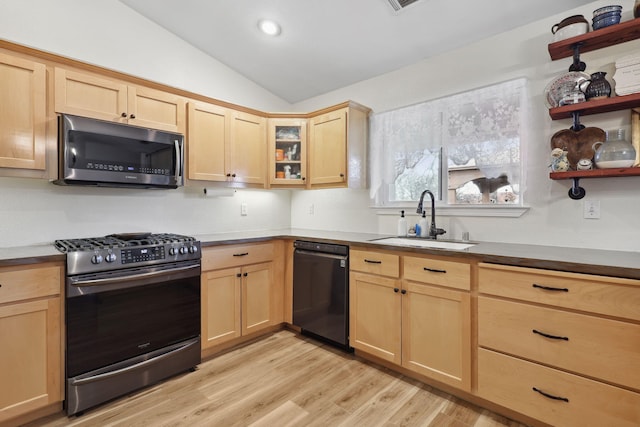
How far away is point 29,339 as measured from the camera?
1.68m

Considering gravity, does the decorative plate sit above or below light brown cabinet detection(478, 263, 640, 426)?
above

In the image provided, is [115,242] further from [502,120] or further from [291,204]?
[502,120]

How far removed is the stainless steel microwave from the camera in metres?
1.99

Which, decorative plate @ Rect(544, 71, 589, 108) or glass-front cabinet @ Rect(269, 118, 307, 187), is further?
glass-front cabinet @ Rect(269, 118, 307, 187)

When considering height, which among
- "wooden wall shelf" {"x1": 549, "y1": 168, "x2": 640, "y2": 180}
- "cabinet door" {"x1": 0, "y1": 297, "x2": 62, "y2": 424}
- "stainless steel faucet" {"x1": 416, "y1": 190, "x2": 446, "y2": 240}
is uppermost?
"wooden wall shelf" {"x1": 549, "y1": 168, "x2": 640, "y2": 180}

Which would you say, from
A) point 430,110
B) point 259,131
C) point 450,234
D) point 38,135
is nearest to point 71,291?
point 38,135

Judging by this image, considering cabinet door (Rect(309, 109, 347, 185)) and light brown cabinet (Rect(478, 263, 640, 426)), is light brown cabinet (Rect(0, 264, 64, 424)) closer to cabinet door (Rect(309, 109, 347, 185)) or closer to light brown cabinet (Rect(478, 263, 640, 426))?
cabinet door (Rect(309, 109, 347, 185))

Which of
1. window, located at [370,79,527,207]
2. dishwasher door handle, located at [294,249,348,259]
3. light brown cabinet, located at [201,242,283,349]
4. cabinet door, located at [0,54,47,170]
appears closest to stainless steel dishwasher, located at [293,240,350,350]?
dishwasher door handle, located at [294,249,348,259]

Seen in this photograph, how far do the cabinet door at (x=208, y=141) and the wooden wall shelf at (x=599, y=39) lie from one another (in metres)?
2.52

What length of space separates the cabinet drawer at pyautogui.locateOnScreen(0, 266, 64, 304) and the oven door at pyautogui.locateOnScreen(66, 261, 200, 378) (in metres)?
0.08

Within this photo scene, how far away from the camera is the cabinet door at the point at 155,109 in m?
2.31

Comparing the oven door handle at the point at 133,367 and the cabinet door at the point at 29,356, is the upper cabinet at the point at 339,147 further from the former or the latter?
the cabinet door at the point at 29,356

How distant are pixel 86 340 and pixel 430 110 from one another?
299 centimetres

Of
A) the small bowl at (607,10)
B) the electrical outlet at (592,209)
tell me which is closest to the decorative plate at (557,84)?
the small bowl at (607,10)
